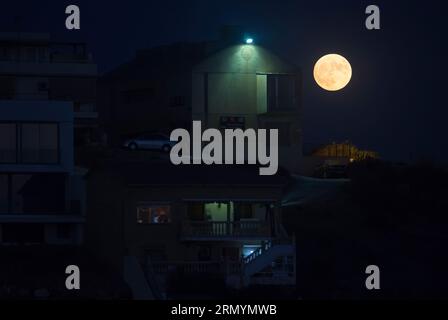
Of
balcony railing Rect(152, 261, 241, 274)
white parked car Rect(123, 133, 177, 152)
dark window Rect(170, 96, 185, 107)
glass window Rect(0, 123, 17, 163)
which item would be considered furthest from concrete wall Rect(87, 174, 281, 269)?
dark window Rect(170, 96, 185, 107)

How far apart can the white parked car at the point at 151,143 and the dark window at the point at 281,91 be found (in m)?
3.88

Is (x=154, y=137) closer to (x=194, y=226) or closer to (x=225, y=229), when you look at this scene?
(x=194, y=226)

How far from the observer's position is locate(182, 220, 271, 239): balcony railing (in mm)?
39469

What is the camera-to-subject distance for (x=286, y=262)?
38250 mm

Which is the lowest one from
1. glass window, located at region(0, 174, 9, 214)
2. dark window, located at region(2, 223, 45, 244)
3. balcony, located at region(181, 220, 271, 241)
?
dark window, located at region(2, 223, 45, 244)

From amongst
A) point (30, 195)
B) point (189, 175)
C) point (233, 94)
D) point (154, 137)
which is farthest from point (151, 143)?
point (189, 175)

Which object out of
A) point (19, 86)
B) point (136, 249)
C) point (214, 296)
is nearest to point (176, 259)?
point (136, 249)

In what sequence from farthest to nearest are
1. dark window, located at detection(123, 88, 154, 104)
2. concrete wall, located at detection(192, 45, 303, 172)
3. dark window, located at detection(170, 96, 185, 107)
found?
dark window, located at detection(123, 88, 154, 104)
dark window, located at detection(170, 96, 185, 107)
concrete wall, located at detection(192, 45, 303, 172)

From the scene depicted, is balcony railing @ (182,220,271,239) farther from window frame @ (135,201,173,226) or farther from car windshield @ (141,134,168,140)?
car windshield @ (141,134,168,140)

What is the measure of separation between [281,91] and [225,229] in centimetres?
1349

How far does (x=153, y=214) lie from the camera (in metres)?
40.2

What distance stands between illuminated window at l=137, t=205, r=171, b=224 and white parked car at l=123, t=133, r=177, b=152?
990 centimetres
